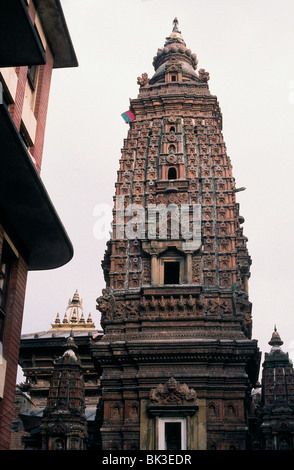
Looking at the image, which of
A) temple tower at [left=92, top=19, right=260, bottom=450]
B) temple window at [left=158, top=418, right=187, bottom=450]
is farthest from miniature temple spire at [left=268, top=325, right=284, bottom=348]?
temple window at [left=158, top=418, right=187, bottom=450]

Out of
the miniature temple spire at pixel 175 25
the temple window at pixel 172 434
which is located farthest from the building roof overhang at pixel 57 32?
the miniature temple spire at pixel 175 25

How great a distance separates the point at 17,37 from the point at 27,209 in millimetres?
4740

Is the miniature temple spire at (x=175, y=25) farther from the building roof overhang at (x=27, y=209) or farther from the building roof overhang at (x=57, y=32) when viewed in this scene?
the building roof overhang at (x=27, y=209)

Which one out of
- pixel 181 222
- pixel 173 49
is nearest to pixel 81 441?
pixel 181 222

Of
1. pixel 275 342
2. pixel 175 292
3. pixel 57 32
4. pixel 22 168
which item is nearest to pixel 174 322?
pixel 175 292

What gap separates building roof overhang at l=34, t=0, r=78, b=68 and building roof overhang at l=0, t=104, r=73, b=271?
6816mm

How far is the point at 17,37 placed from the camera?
15758mm

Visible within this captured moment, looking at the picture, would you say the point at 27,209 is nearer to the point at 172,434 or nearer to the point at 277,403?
the point at 277,403

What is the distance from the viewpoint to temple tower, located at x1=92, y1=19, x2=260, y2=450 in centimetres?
2925

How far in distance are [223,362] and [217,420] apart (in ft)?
8.70

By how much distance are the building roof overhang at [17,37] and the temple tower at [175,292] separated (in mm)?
17024
